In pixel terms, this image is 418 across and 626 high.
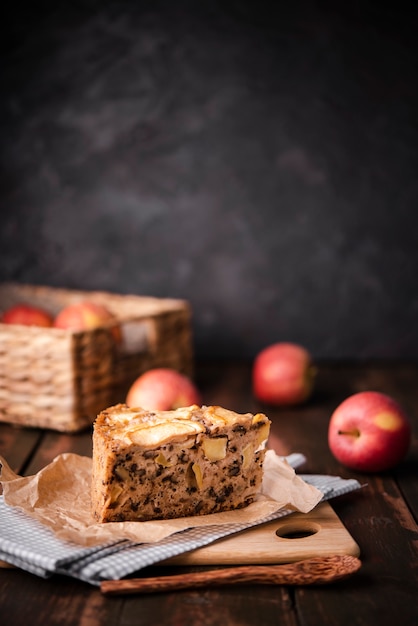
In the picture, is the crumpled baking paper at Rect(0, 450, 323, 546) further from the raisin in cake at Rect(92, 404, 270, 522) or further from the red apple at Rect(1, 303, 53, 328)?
the red apple at Rect(1, 303, 53, 328)

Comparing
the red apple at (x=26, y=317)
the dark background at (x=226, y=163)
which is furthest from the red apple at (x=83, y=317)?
the dark background at (x=226, y=163)

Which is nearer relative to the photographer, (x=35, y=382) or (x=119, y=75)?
(x=35, y=382)

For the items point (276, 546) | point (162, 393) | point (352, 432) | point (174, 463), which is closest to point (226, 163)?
point (162, 393)

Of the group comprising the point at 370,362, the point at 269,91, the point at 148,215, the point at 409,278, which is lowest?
the point at 370,362

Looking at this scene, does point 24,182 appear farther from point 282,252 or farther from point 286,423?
point 286,423

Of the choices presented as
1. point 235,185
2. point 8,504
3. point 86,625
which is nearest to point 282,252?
point 235,185

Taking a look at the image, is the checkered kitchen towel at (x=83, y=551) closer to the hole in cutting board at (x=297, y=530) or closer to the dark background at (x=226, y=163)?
the hole in cutting board at (x=297, y=530)

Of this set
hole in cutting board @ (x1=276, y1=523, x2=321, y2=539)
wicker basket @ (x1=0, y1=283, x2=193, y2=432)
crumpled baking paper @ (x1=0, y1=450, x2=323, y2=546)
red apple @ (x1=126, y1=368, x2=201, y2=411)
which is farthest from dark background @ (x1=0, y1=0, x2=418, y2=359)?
hole in cutting board @ (x1=276, y1=523, x2=321, y2=539)
